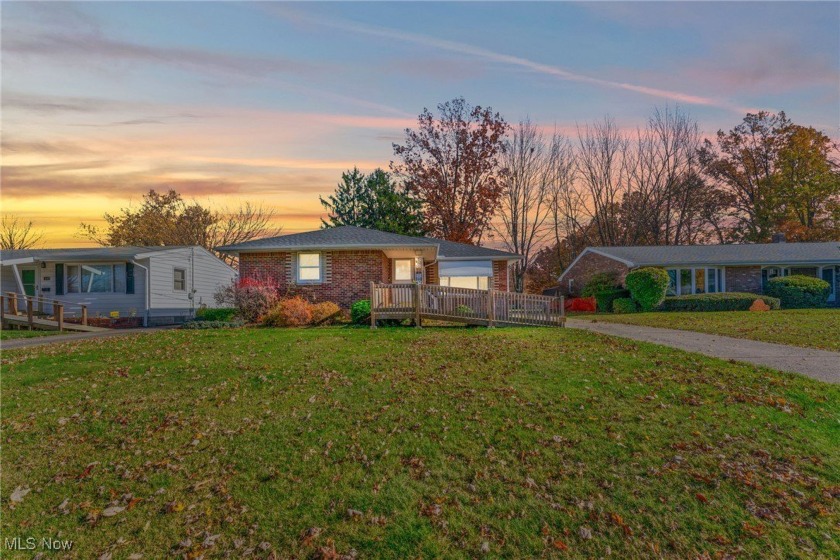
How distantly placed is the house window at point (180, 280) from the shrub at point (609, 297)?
22973 mm

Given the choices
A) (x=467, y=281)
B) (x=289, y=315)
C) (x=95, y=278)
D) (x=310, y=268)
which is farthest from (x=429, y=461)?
(x=95, y=278)

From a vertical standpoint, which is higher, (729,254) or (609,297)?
(729,254)

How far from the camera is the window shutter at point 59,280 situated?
22.7 metres

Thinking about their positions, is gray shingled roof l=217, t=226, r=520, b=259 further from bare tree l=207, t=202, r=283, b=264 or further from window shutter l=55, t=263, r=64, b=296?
bare tree l=207, t=202, r=283, b=264

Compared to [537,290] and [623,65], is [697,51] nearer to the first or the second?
[623,65]

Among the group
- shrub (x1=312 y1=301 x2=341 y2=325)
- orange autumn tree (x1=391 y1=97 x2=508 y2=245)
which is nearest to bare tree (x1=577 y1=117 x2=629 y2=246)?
orange autumn tree (x1=391 y1=97 x2=508 y2=245)

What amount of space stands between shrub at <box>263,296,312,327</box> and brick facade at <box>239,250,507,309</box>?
8.40 feet

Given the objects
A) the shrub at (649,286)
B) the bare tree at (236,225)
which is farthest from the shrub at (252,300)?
the bare tree at (236,225)

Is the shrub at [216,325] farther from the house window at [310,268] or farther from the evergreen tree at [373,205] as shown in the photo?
the evergreen tree at [373,205]

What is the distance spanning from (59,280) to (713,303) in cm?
3266

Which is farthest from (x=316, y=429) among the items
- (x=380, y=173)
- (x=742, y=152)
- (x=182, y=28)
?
(x=742, y=152)

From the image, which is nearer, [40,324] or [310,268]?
[40,324]

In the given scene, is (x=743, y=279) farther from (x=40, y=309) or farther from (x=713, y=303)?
(x=40, y=309)

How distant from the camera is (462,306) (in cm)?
1695
